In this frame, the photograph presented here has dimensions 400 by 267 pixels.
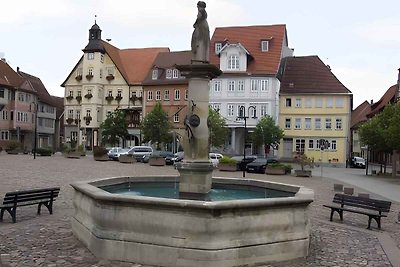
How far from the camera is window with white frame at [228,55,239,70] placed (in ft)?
199

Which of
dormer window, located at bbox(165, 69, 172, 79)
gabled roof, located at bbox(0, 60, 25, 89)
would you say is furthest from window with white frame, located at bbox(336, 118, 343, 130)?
gabled roof, located at bbox(0, 60, 25, 89)

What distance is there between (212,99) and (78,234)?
5218cm

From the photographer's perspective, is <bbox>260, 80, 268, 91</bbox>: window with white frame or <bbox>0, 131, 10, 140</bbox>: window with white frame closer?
<bbox>260, 80, 268, 91</bbox>: window with white frame

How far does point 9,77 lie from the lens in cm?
7081

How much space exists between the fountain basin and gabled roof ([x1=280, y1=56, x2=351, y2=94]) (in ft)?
178

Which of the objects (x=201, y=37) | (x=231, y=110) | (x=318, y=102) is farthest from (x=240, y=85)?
(x=201, y=37)

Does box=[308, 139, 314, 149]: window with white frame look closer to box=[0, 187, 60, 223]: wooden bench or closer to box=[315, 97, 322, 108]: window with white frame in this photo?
box=[315, 97, 322, 108]: window with white frame

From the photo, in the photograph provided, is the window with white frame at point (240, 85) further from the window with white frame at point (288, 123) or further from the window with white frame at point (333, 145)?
the window with white frame at point (333, 145)

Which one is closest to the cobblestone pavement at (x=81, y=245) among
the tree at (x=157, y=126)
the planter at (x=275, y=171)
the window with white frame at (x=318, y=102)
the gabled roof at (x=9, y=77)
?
the planter at (x=275, y=171)

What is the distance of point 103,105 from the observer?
72000mm

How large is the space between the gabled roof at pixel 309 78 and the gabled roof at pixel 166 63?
1436 cm

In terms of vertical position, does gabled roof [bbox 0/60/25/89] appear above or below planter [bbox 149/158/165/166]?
above

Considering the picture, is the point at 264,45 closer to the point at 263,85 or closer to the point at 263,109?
the point at 263,85

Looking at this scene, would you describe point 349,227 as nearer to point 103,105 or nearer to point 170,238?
point 170,238
